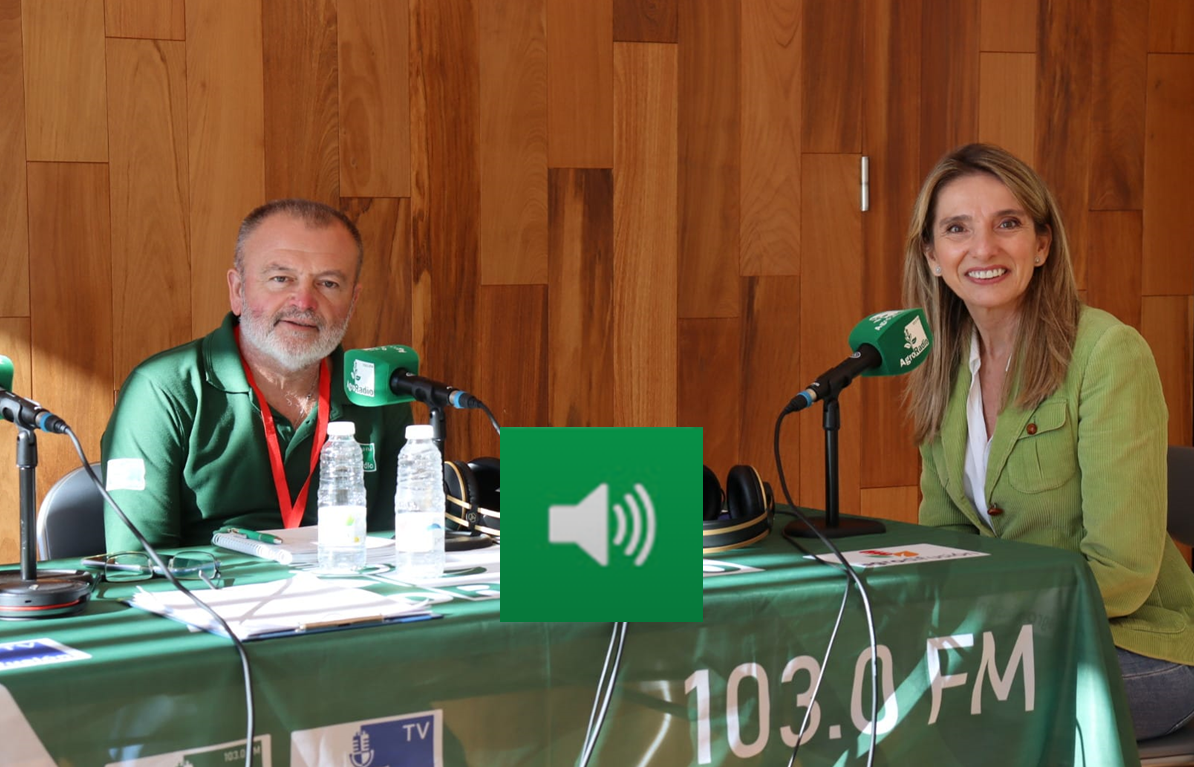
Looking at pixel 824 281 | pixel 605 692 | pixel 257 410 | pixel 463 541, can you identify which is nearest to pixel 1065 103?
pixel 824 281

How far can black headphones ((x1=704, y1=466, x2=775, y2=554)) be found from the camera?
197cm

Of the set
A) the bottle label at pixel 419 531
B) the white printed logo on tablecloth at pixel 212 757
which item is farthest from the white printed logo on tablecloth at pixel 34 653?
the bottle label at pixel 419 531

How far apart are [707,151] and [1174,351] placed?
1.78 m

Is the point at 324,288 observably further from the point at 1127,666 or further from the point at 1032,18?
the point at 1032,18

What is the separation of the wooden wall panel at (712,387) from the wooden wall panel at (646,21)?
83 centimetres

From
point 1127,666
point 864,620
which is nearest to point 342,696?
point 864,620

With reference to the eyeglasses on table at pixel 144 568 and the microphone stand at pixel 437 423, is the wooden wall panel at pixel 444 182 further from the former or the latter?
the eyeglasses on table at pixel 144 568

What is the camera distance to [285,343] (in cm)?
259

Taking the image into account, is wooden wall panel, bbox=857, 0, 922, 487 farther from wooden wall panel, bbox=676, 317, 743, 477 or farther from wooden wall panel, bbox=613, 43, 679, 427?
wooden wall panel, bbox=613, 43, 679, 427

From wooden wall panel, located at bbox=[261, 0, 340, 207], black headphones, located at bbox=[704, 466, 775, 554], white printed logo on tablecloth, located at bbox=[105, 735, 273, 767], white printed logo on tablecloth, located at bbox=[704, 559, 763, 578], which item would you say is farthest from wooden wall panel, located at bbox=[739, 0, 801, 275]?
white printed logo on tablecloth, located at bbox=[105, 735, 273, 767]

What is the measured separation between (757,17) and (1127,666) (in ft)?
7.90

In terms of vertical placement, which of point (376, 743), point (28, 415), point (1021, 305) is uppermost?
point (1021, 305)

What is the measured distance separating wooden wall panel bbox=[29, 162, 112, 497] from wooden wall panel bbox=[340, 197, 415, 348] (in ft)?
2.04

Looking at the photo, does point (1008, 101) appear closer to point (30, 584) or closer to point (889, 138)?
point (889, 138)
